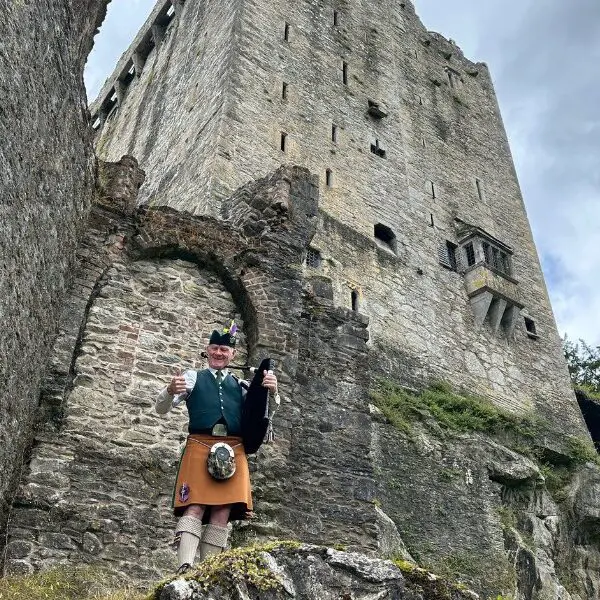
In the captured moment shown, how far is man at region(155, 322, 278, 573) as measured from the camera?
502 centimetres

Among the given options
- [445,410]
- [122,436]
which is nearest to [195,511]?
[122,436]

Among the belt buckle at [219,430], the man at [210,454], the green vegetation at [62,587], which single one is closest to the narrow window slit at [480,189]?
the man at [210,454]

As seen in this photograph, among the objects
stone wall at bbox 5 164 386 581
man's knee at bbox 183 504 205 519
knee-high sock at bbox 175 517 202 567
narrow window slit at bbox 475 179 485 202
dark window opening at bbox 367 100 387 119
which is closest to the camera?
knee-high sock at bbox 175 517 202 567

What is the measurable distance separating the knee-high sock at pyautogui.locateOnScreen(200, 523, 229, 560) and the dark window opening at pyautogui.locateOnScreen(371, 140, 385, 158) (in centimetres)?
1731

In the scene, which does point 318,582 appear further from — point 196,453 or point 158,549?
point 158,549

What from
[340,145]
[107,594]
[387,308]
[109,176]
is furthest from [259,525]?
[340,145]

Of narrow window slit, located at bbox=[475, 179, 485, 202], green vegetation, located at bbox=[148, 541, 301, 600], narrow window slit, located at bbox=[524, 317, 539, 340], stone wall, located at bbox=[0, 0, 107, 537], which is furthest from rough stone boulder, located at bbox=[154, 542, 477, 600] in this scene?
narrow window slit, located at bbox=[475, 179, 485, 202]

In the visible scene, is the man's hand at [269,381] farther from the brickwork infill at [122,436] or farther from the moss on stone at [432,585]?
the brickwork infill at [122,436]

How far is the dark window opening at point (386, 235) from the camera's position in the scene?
1970 cm

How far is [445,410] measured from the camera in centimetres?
1695

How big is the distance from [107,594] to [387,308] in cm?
1320

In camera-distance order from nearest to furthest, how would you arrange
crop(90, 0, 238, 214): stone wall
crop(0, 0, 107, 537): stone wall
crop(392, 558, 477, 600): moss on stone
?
crop(392, 558, 477, 600): moss on stone, crop(0, 0, 107, 537): stone wall, crop(90, 0, 238, 214): stone wall

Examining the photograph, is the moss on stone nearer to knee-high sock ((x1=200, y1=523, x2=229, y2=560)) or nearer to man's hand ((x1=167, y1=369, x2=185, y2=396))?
knee-high sock ((x1=200, y1=523, x2=229, y2=560))

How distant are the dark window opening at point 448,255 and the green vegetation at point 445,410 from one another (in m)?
4.16
